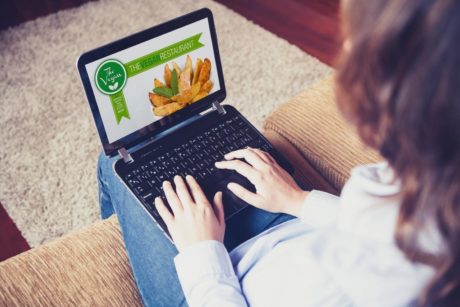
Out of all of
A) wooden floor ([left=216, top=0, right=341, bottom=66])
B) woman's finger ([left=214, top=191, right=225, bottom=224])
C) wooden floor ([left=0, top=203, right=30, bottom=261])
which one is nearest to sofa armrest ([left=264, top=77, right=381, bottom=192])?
woman's finger ([left=214, top=191, right=225, bottom=224])

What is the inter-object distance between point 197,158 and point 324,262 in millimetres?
418

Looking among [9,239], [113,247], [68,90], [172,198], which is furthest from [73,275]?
[68,90]

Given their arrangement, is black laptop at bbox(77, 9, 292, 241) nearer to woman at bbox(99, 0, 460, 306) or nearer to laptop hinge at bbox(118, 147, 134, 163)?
laptop hinge at bbox(118, 147, 134, 163)

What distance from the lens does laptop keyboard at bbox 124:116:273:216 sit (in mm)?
840

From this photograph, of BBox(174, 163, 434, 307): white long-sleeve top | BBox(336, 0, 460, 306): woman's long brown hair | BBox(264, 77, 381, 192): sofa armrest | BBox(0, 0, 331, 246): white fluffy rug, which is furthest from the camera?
BBox(0, 0, 331, 246): white fluffy rug

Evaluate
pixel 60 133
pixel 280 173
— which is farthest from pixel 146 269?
pixel 60 133

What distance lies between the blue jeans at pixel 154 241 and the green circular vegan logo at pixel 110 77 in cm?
16

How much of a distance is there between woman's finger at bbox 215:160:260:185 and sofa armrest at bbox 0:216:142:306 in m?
0.22

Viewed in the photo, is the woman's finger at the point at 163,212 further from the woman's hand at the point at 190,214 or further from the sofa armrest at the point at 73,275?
the sofa armrest at the point at 73,275

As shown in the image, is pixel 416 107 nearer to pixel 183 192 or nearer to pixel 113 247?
pixel 183 192

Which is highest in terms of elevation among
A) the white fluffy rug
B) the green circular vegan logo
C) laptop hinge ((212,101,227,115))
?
the green circular vegan logo

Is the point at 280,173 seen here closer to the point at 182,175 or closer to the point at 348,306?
the point at 182,175

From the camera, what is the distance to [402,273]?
0.46 metres

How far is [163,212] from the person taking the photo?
775mm
